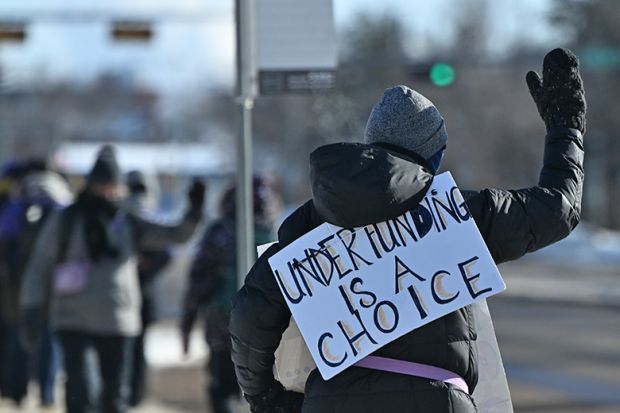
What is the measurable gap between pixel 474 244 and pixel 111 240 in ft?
13.8

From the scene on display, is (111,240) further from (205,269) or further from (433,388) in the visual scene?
(433,388)

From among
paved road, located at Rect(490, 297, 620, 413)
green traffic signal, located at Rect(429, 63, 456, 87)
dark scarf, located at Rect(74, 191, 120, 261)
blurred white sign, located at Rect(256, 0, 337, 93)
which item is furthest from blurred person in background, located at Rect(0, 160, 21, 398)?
blurred white sign, located at Rect(256, 0, 337, 93)

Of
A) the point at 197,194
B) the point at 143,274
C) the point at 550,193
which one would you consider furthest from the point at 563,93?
the point at 143,274

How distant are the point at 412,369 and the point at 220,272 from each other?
4.15 m

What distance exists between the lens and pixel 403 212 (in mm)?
3486

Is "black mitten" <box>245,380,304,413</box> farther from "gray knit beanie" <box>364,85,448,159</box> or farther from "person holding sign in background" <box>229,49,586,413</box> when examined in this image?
"gray knit beanie" <box>364,85,448,159</box>

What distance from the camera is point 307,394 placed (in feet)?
11.7

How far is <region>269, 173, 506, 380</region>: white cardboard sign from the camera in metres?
3.47

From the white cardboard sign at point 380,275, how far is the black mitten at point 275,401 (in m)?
0.35

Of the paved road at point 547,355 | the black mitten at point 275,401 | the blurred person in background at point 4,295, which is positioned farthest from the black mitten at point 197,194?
the black mitten at point 275,401

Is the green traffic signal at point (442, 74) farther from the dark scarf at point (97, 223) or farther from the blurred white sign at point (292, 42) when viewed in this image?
the blurred white sign at point (292, 42)

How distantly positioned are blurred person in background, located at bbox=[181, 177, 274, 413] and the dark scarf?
1.68ft

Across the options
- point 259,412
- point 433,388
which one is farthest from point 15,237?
point 433,388

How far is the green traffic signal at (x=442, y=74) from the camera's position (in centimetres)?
877
